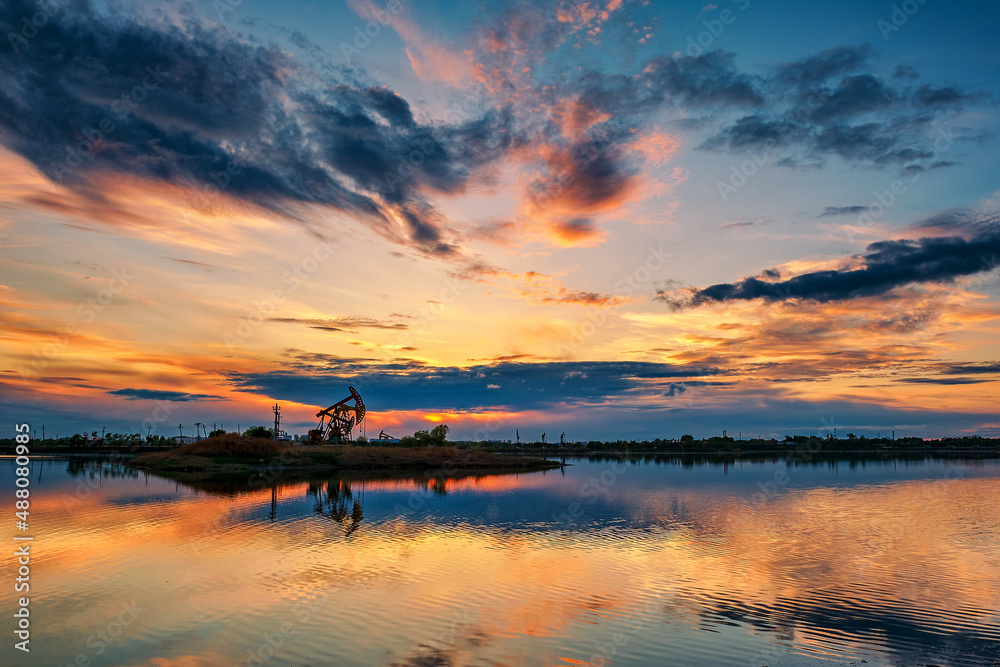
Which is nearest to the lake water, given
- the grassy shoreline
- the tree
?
the grassy shoreline

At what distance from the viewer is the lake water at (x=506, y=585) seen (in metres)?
17.7

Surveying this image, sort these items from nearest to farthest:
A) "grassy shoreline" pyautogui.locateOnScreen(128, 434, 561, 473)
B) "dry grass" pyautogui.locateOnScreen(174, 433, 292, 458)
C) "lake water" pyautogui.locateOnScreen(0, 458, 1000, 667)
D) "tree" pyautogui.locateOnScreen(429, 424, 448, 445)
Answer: "lake water" pyautogui.locateOnScreen(0, 458, 1000, 667), "grassy shoreline" pyautogui.locateOnScreen(128, 434, 561, 473), "dry grass" pyautogui.locateOnScreen(174, 433, 292, 458), "tree" pyautogui.locateOnScreen(429, 424, 448, 445)

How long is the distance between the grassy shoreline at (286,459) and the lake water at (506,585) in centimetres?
3969

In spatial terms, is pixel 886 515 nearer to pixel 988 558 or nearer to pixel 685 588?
pixel 988 558

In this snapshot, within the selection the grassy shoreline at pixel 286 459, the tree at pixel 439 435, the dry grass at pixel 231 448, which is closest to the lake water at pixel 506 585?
the grassy shoreline at pixel 286 459

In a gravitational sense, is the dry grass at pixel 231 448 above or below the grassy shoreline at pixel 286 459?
above

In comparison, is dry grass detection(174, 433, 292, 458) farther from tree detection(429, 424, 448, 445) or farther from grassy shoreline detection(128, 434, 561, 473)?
tree detection(429, 424, 448, 445)

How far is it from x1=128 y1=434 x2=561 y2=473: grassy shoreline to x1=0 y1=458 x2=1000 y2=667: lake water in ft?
130

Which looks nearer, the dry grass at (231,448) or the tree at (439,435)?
the dry grass at (231,448)

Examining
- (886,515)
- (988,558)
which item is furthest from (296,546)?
(886,515)

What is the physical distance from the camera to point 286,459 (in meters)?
96.2

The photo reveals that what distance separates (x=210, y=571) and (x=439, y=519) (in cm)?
2121

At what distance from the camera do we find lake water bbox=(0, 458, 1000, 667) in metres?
17.7

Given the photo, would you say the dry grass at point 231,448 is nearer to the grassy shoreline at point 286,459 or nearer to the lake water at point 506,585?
the grassy shoreline at point 286,459
